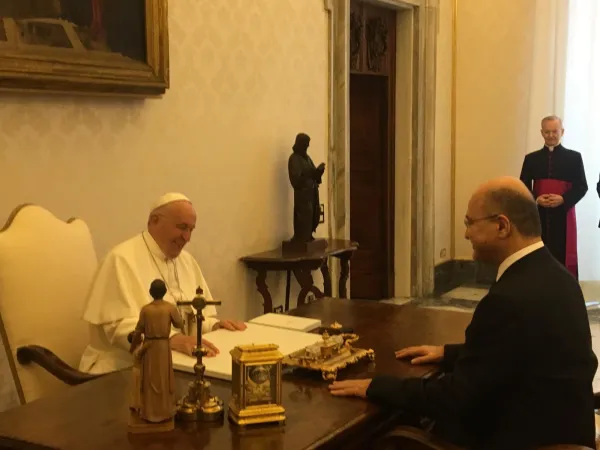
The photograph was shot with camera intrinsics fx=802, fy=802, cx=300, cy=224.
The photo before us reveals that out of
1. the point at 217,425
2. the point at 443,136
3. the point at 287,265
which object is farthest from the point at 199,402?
the point at 443,136

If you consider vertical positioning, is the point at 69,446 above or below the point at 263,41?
below

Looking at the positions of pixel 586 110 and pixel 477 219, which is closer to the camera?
pixel 477 219

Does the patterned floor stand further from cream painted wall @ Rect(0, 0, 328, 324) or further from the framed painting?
the framed painting

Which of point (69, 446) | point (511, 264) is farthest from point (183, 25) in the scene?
point (69, 446)

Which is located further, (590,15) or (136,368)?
(590,15)

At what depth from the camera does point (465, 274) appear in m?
8.06

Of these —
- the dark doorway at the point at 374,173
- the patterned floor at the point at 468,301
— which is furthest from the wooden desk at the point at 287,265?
the dark doorway at the point at 374,173

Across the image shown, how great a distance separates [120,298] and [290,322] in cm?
63

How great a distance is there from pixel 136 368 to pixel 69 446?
9.1 inches

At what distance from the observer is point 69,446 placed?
1809mm

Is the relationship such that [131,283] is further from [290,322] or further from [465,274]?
[465,274]

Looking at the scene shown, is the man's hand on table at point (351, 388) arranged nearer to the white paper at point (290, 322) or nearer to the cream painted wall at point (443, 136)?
the white paper at point (290, 322)

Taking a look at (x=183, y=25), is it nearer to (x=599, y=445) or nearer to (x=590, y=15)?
(x=599, y=445)

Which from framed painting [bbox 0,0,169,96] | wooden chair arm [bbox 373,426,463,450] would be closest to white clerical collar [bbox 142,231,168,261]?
framed painting [bbox 0,0,169,96]
